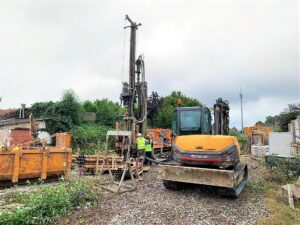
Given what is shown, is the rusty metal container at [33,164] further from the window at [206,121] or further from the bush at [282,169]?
the bush at [282,169]

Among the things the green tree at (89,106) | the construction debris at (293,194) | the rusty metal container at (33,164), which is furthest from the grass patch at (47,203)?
the green tree at (89,106)

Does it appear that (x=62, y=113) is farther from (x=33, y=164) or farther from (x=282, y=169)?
(x=282, y=169)

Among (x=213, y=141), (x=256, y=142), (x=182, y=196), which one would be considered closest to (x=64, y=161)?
(x=182, y=196)

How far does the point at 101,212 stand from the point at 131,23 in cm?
984

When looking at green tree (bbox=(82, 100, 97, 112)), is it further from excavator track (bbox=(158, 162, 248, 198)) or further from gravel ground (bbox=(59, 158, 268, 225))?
excavator track (bbox=(158, 162, 248, 198))

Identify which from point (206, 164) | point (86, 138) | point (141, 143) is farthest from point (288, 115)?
point (206, 164)

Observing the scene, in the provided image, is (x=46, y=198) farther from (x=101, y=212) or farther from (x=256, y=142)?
(x=256, y=142)

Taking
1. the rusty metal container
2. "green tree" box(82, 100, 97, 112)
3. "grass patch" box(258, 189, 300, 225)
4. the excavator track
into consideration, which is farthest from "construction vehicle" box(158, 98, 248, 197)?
"green tree" box(82, 100, 97, 112)

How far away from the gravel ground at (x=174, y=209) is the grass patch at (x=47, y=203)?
298 mm

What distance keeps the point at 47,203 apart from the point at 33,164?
3.40 metres

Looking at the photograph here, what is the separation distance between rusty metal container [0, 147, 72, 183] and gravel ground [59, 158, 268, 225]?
9.16 ft

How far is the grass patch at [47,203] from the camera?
15.1 ft

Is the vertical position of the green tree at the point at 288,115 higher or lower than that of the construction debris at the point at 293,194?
higher

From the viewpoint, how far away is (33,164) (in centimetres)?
804
